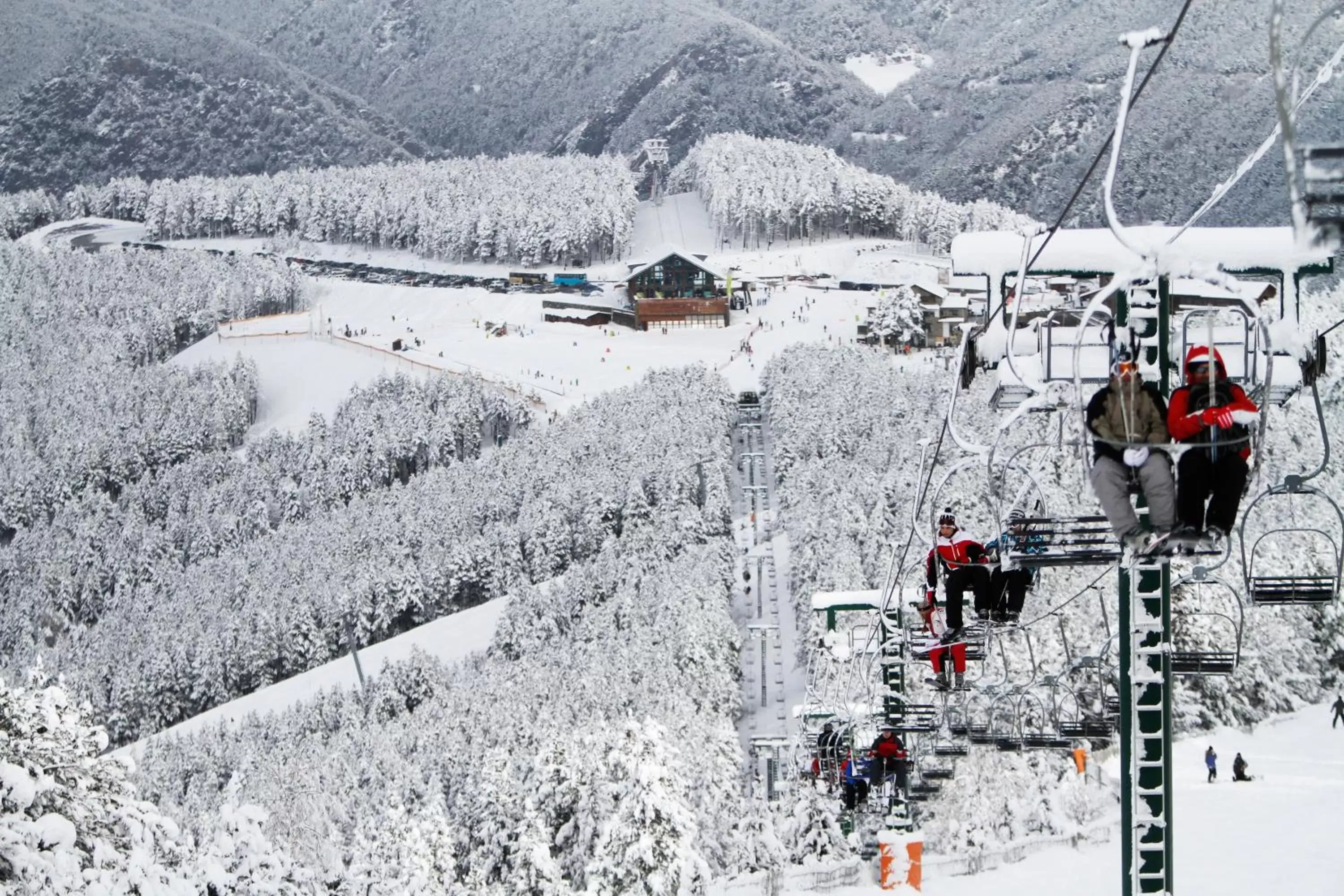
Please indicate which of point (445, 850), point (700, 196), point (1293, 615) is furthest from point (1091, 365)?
point (700, 196)

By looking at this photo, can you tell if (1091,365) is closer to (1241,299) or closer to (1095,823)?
(1241,299)

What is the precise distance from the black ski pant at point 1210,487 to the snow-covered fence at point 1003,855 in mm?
11615

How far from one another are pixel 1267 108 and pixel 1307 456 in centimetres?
16075

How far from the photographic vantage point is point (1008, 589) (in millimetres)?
11383

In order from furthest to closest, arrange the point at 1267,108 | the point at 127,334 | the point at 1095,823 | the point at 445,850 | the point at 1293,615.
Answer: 1. the point at 1267,108
2. the point at 127,334
3. the point at 1293,615
4. the point at 445,850
5. the point at 1095,823

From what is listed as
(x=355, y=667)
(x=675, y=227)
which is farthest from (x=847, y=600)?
(x=675, y=227)

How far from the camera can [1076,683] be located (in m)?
32.8

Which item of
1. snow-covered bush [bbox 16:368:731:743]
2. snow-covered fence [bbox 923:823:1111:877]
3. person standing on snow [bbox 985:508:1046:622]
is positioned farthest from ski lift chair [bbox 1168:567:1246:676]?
snow-covered bush [bbox 16:368:731:743]

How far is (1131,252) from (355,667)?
52219mm

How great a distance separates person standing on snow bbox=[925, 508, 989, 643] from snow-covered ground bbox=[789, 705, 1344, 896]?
284 inches

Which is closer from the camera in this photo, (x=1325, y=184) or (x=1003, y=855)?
(x=1325, y=184)

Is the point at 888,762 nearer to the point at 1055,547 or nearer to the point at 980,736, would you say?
the point at 980,736

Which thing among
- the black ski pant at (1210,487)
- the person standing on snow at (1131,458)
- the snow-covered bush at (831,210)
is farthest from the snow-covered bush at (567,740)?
the snow-covered bush at (831,210)

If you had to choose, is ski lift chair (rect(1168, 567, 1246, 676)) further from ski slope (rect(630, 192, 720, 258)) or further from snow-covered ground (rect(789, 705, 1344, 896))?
ski slope (rect(630, 192, 720, 258))
